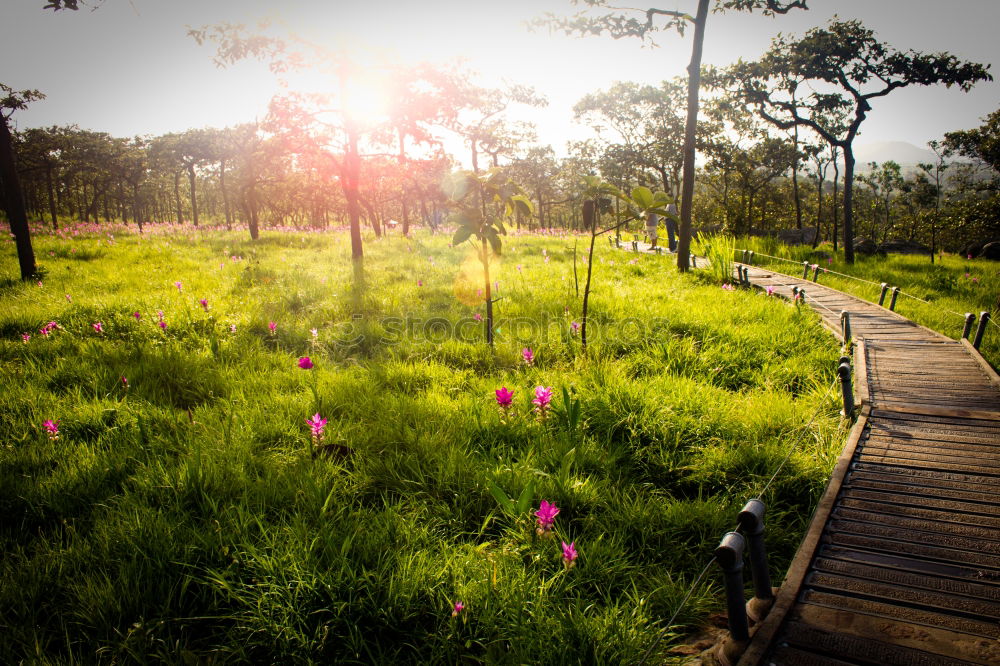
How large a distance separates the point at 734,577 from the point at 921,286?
13491 mm

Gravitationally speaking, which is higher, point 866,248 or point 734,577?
point 866,248

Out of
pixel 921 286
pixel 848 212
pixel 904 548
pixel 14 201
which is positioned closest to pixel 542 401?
pixel 904 548

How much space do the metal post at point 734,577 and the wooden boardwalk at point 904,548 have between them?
0.09 metres

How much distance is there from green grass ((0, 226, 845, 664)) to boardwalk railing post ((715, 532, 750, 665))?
0.74 ft

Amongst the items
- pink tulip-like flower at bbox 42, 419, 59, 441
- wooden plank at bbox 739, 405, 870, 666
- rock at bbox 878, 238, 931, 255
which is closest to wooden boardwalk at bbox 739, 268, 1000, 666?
wooden plank at bbox 739, 405, 870, 666

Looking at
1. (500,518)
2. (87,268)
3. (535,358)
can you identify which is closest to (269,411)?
(500,518)

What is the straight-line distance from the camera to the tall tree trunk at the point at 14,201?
8531mm

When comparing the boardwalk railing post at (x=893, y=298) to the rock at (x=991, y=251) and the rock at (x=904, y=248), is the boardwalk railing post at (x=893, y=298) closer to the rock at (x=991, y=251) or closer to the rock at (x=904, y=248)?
the rock at (x=904, y=248)

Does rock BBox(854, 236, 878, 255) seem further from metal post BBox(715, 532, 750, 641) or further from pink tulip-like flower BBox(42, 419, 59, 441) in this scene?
pink tulip-like flower BBox(42, 419, 59, 441)

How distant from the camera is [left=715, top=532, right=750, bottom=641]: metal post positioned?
1.55m

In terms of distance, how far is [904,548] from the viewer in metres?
2.38

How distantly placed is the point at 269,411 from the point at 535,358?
2.91m

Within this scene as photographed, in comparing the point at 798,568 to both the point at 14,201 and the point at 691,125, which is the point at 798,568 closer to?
the point at 691,125

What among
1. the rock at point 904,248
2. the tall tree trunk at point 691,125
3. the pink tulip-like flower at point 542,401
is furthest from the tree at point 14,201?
the rock at point 904,248
